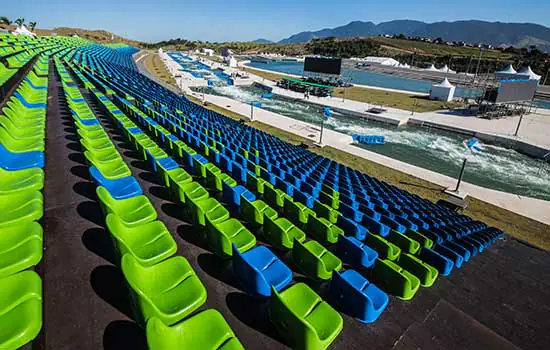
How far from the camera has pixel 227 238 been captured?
516 cm

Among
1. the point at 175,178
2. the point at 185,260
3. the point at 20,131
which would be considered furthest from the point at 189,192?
the point at 20,131

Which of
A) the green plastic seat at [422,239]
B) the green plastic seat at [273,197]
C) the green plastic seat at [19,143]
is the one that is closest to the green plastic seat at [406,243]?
the green plastic seat at [422,239]

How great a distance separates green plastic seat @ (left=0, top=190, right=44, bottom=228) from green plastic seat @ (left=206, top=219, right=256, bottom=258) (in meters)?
3.02

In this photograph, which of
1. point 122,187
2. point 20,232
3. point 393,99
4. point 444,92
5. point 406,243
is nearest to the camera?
point 20,232

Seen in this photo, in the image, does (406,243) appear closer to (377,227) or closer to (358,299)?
(377,227)

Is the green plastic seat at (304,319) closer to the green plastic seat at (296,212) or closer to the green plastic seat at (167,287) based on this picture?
the green plastic seat at (167,287)

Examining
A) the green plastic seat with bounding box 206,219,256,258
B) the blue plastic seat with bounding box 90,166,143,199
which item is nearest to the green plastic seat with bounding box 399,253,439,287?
the green plastic seat with bounding box 206,219,256,258

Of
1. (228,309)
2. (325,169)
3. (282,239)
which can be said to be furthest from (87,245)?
(325,169)

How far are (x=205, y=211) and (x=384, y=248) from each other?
4.41 metres

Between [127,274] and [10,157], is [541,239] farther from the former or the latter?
[10,157]

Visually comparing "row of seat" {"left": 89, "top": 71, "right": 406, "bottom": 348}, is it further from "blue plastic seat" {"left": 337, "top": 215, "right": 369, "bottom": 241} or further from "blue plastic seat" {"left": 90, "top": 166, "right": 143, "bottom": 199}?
"blue plastic seat" {"left": 90, "top": 166, "right": 143, "bottom": 199}

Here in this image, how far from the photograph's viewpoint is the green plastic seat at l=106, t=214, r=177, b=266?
462 cm

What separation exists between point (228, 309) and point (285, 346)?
106cm

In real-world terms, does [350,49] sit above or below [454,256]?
above
